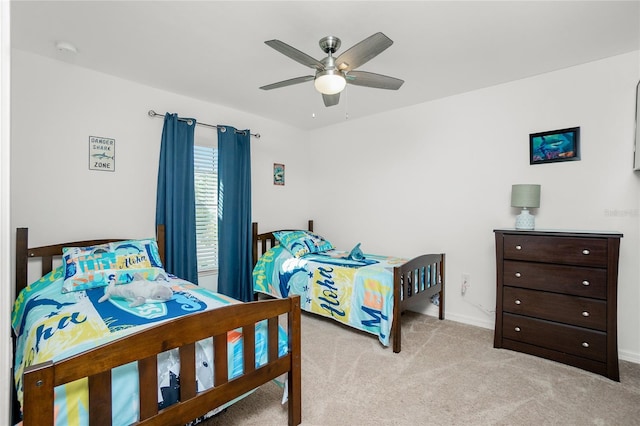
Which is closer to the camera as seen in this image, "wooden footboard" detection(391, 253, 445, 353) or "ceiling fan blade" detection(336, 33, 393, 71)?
"ceiling fan blade" detection(336, 33, 393, 71)

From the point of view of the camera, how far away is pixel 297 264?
3402 mm

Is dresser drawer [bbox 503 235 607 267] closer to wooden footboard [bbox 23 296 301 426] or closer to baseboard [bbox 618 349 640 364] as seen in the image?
baseboard [bbox 618 349 640 364]

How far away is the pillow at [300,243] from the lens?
3605mm

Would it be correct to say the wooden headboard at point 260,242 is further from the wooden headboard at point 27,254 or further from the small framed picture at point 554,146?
the small framed picture at point 554,146

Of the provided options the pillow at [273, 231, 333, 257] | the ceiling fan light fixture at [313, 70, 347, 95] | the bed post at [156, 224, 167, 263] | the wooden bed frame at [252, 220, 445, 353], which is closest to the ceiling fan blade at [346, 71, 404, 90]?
the ceiling fan light fixture at [313, 70, 347, 95]

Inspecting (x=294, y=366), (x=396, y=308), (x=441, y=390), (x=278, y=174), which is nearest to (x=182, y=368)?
(x=294, y=366)

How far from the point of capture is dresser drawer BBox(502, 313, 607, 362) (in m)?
2.21

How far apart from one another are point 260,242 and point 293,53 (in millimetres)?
2672

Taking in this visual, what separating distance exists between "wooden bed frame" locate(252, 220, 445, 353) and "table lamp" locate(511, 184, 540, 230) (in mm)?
848

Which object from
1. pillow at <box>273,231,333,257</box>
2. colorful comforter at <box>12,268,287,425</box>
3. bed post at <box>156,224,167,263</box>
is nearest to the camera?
colorful comforter at <box>12,268,287,425</box>

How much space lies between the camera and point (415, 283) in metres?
2.97

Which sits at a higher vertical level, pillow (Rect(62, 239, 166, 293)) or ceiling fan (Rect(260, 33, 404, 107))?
ceiling fan (Rect(260, 33, 404, 107))

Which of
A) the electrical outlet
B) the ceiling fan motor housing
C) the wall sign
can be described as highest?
the ceiling fan motor housing

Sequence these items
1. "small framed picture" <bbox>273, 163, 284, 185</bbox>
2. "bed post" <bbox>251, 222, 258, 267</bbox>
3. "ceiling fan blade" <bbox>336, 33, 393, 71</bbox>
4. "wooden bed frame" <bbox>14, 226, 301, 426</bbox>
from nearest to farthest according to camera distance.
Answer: "wooden bed frame" <bbox>14, 226, 301, 426</bbox> → "ceiling fan blade" <bbox>336, 33, 393, 71</bbox> → "bed post" <bbox>251, 222, 258, 267</bbox> → "small framed picture" <bbox>273, 163, 284, 185</bbox>
